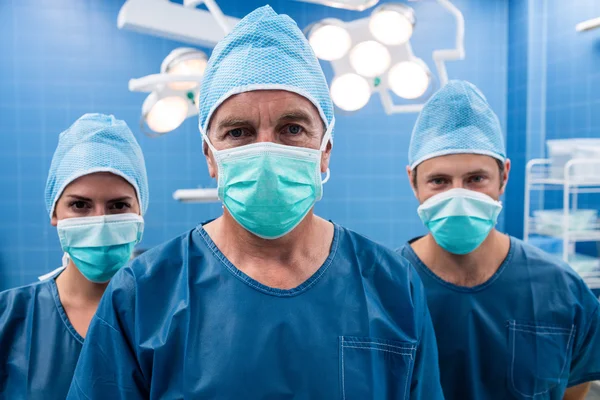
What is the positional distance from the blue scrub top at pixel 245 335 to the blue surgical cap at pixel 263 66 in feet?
0.93

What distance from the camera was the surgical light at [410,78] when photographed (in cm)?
196

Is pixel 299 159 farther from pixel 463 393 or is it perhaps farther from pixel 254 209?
pixel 463 393

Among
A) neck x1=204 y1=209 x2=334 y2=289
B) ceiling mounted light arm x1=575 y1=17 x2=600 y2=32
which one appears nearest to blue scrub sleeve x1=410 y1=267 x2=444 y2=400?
neck x1=204 y1=209 x2=334 y2=289

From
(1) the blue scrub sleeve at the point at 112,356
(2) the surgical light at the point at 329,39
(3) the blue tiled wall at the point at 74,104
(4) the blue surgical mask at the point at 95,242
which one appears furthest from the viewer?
(3) the blue tiled wall at the point at 74,104

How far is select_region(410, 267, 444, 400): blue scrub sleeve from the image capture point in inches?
41.9

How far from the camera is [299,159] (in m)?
1.02

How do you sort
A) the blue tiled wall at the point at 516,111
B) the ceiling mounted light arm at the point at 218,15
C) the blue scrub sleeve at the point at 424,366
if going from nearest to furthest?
the blue scrub sleeve at the point at 424,366 < the ceiling mounted light arm at the point at 218,15 < the blue tiled wall at the point at 516,111

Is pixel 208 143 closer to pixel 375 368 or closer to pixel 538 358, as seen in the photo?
pixel 375 368

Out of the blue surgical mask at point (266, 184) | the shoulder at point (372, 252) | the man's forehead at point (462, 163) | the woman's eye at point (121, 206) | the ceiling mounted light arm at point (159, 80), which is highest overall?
the ceiling mounted light arm at point (159, 80)

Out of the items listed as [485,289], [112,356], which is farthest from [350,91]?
[112,356]

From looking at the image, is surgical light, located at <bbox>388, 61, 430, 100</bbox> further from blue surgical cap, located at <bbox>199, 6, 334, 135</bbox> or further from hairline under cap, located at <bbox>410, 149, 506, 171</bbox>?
blue surgical cap, located at <bbox>199, 6, 334, 135</bbox>

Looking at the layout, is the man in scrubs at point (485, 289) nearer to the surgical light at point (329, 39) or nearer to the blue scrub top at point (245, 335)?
the blue scrub top at point (245, 335)

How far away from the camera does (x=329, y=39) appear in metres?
1.88

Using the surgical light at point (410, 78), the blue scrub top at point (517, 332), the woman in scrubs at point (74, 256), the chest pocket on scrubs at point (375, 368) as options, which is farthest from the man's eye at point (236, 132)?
the surgical light at point (410, 78)
